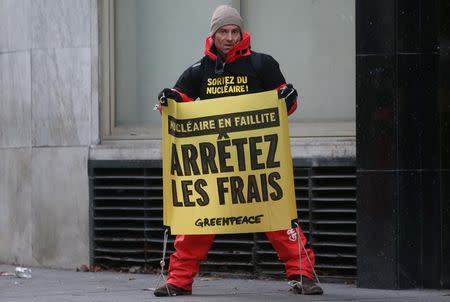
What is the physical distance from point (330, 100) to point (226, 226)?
232 cm

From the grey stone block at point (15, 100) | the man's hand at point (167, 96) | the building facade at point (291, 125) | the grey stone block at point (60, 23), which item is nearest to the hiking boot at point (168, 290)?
the man's hand at point (167, 96)

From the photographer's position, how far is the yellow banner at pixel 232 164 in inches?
361

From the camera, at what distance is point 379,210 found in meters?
9.76

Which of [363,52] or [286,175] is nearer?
[286,175]

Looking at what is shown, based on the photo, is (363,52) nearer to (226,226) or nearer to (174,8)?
(226,226)

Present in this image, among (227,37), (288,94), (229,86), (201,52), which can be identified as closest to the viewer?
(288,94)

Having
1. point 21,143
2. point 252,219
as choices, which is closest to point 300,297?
point 252,219

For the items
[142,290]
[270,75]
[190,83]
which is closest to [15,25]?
[142,290]

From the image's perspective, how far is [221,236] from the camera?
1140 cm

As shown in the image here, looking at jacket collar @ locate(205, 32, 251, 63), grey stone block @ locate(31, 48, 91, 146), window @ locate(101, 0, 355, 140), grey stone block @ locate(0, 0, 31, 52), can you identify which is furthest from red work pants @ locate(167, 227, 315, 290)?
grey stone block @ locate(0, 0, 31, 52)

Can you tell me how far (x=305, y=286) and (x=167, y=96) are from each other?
1579 millimetres

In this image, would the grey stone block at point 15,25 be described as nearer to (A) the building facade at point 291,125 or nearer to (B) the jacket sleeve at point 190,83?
(A) the building facade at point 291,125

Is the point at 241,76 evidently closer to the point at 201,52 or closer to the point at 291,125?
the point at 291,125

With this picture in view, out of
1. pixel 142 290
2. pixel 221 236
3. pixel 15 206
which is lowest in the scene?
pixel 142 290
